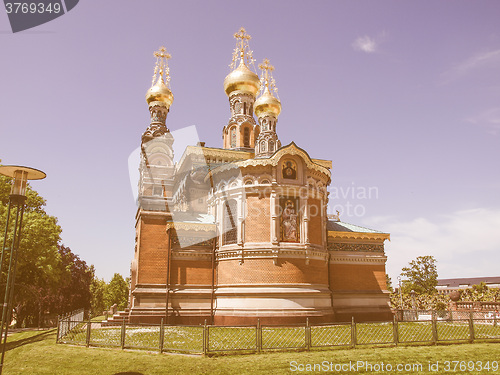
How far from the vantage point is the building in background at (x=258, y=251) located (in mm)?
21891

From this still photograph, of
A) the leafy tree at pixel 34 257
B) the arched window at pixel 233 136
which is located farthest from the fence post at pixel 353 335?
the arched window at pixel 233 136

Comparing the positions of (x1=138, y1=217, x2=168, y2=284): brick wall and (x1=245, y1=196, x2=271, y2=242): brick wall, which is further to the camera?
(x1=138, y1=217, x2=168, y2=284): brick wall

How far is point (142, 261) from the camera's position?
23.4 meters

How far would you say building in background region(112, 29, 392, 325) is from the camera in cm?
2189

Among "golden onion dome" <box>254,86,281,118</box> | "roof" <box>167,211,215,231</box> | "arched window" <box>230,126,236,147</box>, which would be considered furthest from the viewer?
"arched window" <box>230,126,236,147</box>

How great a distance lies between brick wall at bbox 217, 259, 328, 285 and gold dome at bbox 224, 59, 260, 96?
1717 cm

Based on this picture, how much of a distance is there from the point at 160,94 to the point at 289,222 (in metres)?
16.5

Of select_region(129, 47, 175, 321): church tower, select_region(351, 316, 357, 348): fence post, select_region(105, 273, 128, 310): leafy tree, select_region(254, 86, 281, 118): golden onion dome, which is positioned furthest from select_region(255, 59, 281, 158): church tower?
select_region(105, 273, 128, 310): leafy tree

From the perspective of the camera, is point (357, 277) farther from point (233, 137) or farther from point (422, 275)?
point (422, 275)

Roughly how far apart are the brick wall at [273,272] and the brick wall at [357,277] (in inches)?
123

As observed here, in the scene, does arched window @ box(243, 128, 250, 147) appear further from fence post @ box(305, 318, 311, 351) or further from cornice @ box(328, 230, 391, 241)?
fence post @ box(305, 318, 311, 351)

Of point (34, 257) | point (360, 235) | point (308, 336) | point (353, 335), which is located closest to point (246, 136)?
point (360, 235)

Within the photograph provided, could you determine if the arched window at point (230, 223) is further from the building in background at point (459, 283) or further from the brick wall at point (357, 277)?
the building in background at point (459, 283)

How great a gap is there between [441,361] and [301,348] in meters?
4.19
